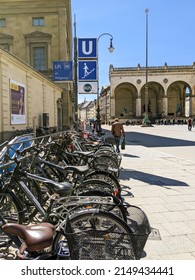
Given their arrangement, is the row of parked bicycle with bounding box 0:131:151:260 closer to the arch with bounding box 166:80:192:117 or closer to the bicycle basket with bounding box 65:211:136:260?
the bicycle basket with bounding box 65:211:136:260

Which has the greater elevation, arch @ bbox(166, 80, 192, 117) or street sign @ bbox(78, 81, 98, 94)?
arch @ bbox(166, 80, 192, 117)

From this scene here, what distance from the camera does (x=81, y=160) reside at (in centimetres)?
576

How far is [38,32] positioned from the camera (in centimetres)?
3212

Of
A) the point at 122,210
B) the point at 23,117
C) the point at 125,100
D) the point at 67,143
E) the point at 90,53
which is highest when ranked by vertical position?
the point at 125,100

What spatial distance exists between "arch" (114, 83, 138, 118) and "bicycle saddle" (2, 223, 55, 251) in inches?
3208

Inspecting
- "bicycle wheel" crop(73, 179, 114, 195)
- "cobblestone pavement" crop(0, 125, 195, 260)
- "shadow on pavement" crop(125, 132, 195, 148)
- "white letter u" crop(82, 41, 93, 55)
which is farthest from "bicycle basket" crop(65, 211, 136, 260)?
"shadow on pavement" crop(125, 132, 195, 148)

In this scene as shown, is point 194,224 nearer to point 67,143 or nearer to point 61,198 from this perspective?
point 61,198

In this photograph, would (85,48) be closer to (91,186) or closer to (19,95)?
(19,95)

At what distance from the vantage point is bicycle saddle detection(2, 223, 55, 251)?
2.11 meters

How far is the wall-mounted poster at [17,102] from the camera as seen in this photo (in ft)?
45.9

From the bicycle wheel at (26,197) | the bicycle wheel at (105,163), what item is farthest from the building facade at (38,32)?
the bicycle wheel at (26,197)
